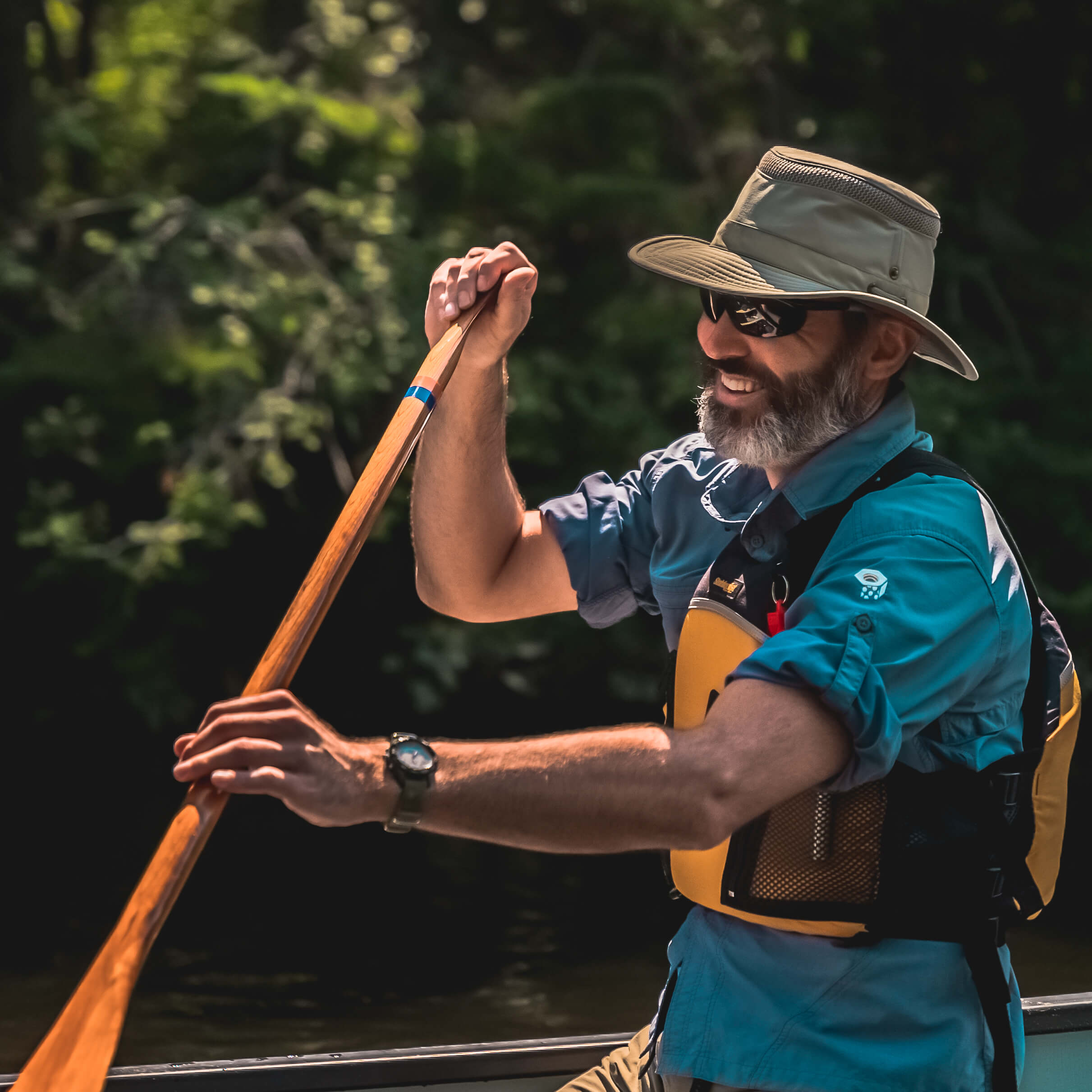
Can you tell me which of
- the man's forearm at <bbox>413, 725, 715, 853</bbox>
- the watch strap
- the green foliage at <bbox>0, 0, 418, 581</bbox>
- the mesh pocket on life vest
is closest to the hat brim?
the mesh pocket on life vest

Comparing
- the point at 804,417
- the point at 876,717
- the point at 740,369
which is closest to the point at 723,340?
the point at 740,369

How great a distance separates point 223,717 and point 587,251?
803cm

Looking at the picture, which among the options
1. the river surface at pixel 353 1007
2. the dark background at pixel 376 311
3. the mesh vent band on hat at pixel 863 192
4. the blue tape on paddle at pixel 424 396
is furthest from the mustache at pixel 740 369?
the dark background at pixel 376 311

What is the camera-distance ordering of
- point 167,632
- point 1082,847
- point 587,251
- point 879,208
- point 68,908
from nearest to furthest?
1. point 879,208
2. point 68,908
3. point 1082,847
4. point 167,632
5. point 587,251

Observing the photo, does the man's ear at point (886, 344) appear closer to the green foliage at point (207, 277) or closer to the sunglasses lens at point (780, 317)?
the sunglasses lens at point (780, 317)

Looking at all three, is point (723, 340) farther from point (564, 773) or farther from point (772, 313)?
point (564, 773)

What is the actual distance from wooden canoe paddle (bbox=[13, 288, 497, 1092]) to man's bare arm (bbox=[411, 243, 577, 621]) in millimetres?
330

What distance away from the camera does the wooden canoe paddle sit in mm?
1268

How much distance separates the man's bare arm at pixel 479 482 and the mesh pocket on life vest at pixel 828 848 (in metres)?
0.60

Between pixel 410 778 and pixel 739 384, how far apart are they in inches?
27.0

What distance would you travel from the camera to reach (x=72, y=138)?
338 inches

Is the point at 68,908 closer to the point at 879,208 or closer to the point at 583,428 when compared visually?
the point at 583,428

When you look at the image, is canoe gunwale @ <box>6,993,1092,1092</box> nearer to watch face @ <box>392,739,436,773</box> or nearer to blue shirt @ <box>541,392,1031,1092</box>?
blue shirt @ <box>541,392,1031,1092</box>

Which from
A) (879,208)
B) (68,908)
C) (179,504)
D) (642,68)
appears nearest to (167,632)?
(179,504)
